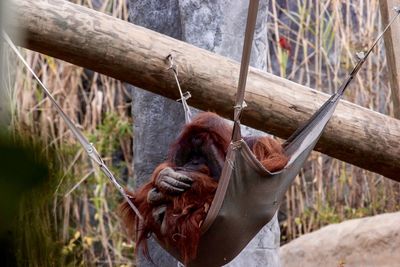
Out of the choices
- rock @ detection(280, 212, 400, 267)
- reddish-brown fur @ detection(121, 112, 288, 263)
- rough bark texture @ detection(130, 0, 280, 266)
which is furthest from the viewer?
rock @ detection(280, 212, 400, 267)

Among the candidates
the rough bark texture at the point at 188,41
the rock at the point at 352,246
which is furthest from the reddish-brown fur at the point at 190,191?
the rock at the point at 352,246

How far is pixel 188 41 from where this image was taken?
2973 millimetres

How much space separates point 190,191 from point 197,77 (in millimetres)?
375

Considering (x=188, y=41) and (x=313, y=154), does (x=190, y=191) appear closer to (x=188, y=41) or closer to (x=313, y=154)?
(x=188, y=41)

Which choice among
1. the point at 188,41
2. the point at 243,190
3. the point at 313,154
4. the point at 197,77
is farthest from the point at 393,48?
the point at 313,154

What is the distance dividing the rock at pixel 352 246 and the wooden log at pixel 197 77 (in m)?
1.25

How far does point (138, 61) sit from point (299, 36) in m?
3.26

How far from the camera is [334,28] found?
16.8 ft

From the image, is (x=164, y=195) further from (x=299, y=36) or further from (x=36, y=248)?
(x=299, y=36)

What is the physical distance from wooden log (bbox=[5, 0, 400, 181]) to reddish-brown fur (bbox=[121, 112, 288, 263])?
0.10 m

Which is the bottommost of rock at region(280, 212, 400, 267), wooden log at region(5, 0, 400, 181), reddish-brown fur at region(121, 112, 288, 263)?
rock at region(280, 212, 400, 267)

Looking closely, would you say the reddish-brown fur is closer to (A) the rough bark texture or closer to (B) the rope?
(B) the rope

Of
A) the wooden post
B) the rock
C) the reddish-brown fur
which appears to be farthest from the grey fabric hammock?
the rock

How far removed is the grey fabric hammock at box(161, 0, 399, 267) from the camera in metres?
1.91
